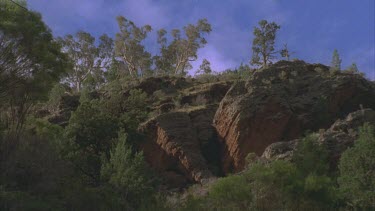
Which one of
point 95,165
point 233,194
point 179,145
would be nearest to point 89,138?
point 95,165

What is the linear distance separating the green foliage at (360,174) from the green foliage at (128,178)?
25.3 ft


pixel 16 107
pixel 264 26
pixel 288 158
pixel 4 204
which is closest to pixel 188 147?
pixel 288 158

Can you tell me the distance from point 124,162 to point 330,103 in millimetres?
14043

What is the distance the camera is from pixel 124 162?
22.1m

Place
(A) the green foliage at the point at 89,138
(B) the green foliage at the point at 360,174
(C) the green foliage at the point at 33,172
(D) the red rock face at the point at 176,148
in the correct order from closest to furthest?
(B) the green foliage at the point at 360,174 < (C) the green foliage at the point at 33,172 < (A) the green foliage at the point at 89,138 < (D) the red rock face at the point at 176,148

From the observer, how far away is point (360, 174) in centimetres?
1906

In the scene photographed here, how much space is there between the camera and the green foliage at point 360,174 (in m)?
18.9

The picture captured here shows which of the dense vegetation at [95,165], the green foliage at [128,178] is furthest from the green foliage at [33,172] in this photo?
the green foliage at [128,178]

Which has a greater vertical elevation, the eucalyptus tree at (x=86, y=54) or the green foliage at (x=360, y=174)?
the eucalyptus tree at (x=86, y=54)

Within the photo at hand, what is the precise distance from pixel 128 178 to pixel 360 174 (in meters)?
9.16

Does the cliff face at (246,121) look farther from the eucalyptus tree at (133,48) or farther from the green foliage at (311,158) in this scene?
the eucalyptus tree at (133,48)

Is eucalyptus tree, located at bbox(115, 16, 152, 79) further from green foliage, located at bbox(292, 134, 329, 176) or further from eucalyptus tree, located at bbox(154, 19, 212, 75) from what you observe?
green foliage, located at bbox(292, 134, 329, 176)

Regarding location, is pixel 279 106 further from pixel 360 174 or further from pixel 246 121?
pixel 360 174

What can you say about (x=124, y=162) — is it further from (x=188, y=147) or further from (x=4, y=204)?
(x=188, y=147)
